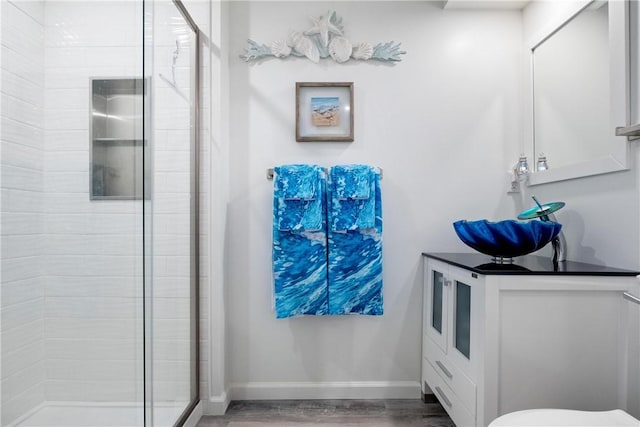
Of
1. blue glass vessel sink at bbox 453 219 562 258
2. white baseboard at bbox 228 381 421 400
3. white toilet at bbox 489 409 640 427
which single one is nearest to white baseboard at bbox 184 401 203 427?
white baseboard at bbox 228 381 421 400

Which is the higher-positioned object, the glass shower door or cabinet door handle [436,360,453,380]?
the glass shower door

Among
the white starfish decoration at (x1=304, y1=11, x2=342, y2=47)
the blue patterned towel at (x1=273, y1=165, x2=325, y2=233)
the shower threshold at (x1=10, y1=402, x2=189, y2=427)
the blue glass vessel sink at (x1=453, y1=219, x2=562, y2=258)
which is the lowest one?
the shower threshold at (x1=10, y1=402, x2=189, y2=427)

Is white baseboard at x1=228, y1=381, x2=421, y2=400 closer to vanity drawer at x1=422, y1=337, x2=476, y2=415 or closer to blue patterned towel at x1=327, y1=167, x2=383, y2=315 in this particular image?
vanity drawer at x1=422, y1=337, x2=476, y2=415

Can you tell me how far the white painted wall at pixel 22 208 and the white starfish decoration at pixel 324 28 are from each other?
147 centimetres

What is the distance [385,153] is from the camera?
224cm

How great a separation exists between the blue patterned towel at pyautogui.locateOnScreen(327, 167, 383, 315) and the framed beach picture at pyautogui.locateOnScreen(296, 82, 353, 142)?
0.33 meters

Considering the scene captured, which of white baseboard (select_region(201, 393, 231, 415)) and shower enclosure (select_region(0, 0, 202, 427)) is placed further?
white baseboard (select_region(201, 393, 231, 415))

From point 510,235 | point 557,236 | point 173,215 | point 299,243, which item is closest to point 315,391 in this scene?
point 299,243

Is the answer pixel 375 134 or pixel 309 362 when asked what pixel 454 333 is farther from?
pixel 375 134

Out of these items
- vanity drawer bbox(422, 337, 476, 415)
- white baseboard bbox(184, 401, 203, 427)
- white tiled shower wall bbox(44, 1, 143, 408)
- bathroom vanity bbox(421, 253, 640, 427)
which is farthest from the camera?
Result: white baseboard bbox(184, 401, 203, 427)

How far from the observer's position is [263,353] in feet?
7.29

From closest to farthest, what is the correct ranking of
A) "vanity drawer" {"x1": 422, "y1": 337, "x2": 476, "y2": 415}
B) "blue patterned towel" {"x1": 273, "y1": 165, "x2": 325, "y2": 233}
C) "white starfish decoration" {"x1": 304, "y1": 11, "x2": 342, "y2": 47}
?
"vanity drawer" {"x1": 422, "y1": 337, "x2": 476, "y2": 415} → "blue patterned towel" {"x1": 273, "y1": 165, "x2": 325, "y2": 233} → "white starfish decoration" {"x1": 304, "y1": 11, "x2": 342, "y2": 47}

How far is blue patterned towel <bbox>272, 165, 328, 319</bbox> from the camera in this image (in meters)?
2.05

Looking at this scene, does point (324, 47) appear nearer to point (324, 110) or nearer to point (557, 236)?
point (324, 110)
